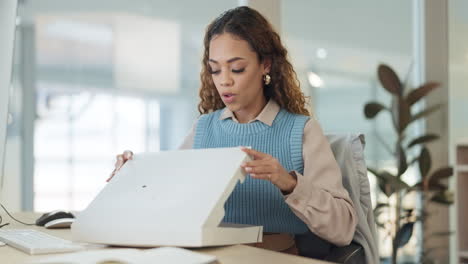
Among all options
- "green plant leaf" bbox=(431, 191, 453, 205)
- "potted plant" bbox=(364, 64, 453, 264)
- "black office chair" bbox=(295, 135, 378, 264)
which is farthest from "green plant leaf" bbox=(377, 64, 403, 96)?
"black office chair" bbox=(295, 135, 378, 264)

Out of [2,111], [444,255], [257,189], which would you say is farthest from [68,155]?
[444,255]

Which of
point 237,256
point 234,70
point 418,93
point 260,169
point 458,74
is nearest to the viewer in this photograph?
point 237,256

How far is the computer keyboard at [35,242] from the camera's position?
1.22 metres

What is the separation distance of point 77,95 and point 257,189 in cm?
196

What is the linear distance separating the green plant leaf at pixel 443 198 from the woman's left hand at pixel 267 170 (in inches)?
96.7

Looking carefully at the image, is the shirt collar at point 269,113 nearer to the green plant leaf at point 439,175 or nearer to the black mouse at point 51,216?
the black mouse at point 51,216

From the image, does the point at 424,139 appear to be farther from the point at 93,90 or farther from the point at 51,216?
the point at 51,216

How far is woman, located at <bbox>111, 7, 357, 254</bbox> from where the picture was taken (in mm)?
1464

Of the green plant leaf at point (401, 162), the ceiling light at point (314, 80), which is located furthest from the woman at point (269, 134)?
the green plant leaf at point (401, 162)

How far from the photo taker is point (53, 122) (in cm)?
337

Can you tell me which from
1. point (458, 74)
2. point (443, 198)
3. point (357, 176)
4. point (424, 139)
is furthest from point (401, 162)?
point (357, 176)

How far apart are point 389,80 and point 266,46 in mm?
2016

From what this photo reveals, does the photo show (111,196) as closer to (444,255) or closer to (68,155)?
(68,155)

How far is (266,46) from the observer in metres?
1.68
